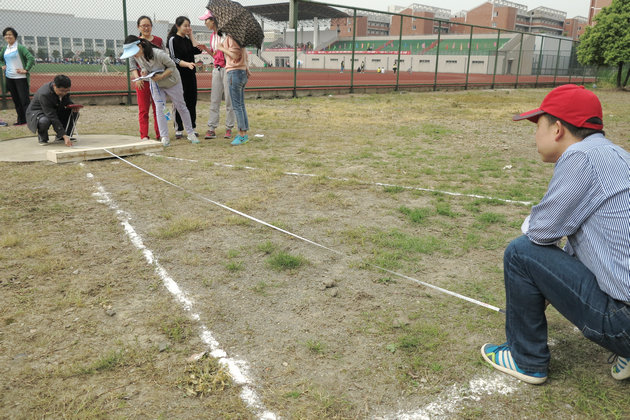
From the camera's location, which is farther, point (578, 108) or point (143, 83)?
point (143, 83)

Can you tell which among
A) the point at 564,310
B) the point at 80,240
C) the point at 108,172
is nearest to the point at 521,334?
the point at 564,310

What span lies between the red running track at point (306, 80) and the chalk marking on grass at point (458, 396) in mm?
12587

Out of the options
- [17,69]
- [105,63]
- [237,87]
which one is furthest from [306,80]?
[237,87]

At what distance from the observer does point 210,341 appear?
2.60 metres

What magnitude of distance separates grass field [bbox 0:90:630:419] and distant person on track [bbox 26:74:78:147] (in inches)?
40.2

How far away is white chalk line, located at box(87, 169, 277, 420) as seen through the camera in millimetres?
2139

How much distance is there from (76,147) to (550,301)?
6779mm

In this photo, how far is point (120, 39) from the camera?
12.7 metres

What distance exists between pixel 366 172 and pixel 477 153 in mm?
2523

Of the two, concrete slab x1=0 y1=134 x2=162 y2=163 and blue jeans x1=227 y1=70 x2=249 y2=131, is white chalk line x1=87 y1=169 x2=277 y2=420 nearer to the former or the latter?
concrete slab x1=0 y1=134 x2=162 y2=163

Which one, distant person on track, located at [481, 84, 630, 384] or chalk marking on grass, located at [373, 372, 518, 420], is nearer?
distant person on track, located at [481, 84, 630, 384]

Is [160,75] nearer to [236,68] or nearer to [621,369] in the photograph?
[236,68]

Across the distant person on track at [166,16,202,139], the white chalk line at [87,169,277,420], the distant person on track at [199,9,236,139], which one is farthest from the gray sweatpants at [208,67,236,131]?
the white chalk line at [87,169,277,420]

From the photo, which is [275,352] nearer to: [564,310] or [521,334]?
[521,334]
